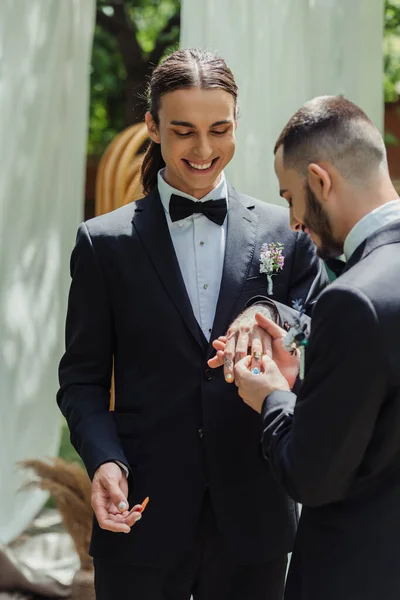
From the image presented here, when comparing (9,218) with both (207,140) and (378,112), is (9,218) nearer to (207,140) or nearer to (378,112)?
(378,112)

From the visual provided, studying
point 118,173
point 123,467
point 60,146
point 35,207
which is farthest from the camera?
point 60,146

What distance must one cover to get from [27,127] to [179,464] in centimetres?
298

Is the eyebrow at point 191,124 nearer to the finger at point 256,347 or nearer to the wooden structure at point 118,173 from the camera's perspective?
the finger at point 256,347

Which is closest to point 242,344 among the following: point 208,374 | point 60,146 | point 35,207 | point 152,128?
point 208,374

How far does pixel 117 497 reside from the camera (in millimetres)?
1885


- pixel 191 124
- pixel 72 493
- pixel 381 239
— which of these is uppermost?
pixel 191 124

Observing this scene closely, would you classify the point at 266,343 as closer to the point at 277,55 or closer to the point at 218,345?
the point at 218,345

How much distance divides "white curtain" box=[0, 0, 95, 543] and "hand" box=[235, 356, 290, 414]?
299 centimetres

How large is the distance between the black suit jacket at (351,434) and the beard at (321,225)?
0.20 ft

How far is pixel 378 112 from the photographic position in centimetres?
390

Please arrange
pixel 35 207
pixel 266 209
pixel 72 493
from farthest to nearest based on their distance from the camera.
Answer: pixel 35 207 → pixel 72 493 → pixel 266 209

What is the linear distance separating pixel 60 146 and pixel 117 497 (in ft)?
11.0

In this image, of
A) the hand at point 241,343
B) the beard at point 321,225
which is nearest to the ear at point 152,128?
the hand at point 241,343

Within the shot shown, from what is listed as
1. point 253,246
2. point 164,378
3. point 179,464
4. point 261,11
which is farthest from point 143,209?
point 261,11
